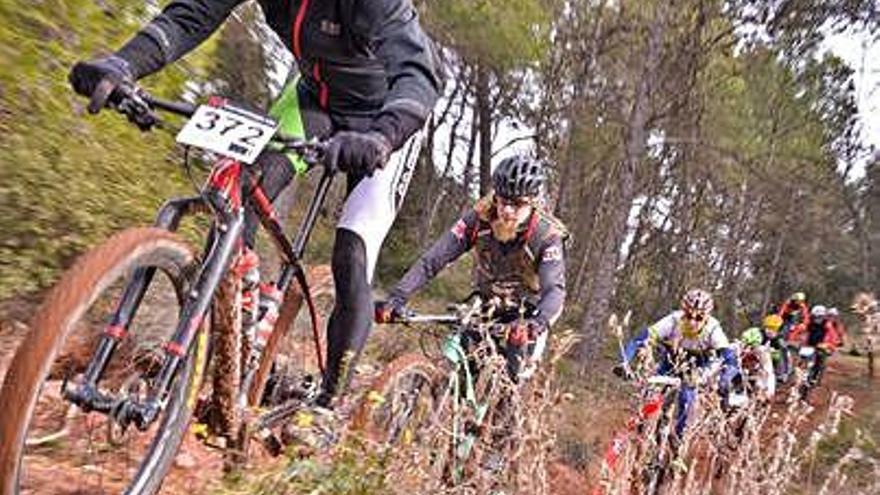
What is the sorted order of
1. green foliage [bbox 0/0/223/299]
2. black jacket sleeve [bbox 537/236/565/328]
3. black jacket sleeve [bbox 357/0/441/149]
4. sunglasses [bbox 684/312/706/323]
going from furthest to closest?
sunglasses [bbox 684/312/706/323], black jacket sleeve [bbox 537/236/565/328], green foliage [bbox 0/0/223/299], black jacket sleeve [bbox 357/0/441/149]

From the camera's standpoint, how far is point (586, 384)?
53.2 ft

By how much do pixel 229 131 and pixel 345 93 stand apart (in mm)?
991

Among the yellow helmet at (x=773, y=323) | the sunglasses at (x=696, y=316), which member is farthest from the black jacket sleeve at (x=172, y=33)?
the yellow helmet at (x=773, y=323)

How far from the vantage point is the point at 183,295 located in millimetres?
2629

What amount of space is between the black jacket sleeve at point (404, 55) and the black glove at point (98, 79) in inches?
34.0

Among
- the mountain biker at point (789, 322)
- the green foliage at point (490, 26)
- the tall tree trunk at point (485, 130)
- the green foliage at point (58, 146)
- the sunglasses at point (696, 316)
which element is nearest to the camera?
the green foliage at point (58, 146)

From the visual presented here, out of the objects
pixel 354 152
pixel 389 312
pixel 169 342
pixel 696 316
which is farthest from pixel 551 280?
pixel 696 316

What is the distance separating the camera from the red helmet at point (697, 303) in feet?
24.5

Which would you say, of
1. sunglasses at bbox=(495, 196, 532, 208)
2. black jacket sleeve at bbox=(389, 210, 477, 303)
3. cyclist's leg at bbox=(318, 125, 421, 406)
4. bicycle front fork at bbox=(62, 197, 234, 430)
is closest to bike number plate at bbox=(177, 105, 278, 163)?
bicycle front fork at bbox=(62, 197, 234, 430)

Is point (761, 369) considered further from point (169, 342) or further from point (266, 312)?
point (169, 342)

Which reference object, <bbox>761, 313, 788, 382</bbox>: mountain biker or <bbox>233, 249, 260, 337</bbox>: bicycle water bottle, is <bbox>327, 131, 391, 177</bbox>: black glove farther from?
<bbox>761, 313, 788, 382</bbox>: mountain biker

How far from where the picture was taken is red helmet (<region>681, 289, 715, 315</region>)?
7457 mm

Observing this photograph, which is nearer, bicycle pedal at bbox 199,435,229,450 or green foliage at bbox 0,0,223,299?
bicycle pedal at bbox 199,435,229,450

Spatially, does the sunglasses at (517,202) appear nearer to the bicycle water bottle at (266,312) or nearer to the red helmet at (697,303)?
the bicycle water bottle at (266,312)
